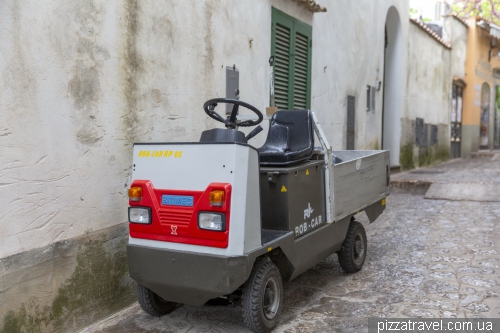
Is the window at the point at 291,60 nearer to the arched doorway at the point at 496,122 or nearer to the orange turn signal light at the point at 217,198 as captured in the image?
the orange turn signal light at the point at 217,198

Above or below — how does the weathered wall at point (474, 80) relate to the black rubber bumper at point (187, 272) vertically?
above

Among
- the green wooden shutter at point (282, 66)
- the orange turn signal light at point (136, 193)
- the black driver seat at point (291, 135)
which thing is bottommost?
the orange turn signal light at point (136, 193)

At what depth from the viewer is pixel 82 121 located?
12.6 feet

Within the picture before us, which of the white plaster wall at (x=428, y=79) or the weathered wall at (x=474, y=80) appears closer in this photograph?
the white plaster wall at (x=428, y=79)

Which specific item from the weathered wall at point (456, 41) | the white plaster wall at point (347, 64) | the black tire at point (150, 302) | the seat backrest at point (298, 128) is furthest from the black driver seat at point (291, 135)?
the weathered wall at point (456, 41)

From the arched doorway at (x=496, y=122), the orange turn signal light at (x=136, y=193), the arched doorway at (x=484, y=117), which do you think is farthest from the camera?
the arched doorway at (x=496, y=122)

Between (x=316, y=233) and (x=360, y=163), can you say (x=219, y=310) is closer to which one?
(x=316, y=233)

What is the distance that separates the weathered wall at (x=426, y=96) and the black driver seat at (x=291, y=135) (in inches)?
386

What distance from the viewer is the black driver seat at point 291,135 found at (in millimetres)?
4203

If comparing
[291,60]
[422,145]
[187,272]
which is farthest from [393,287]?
[422,145]

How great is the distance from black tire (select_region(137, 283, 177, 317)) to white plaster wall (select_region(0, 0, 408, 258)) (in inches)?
25.0

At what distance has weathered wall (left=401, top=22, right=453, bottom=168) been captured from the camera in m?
14.0

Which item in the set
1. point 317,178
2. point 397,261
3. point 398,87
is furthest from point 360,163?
point 398,87

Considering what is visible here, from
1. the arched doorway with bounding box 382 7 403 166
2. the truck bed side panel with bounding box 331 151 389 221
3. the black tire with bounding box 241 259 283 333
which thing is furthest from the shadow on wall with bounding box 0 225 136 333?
the arched doorway with bounding box 382 7 403 166
